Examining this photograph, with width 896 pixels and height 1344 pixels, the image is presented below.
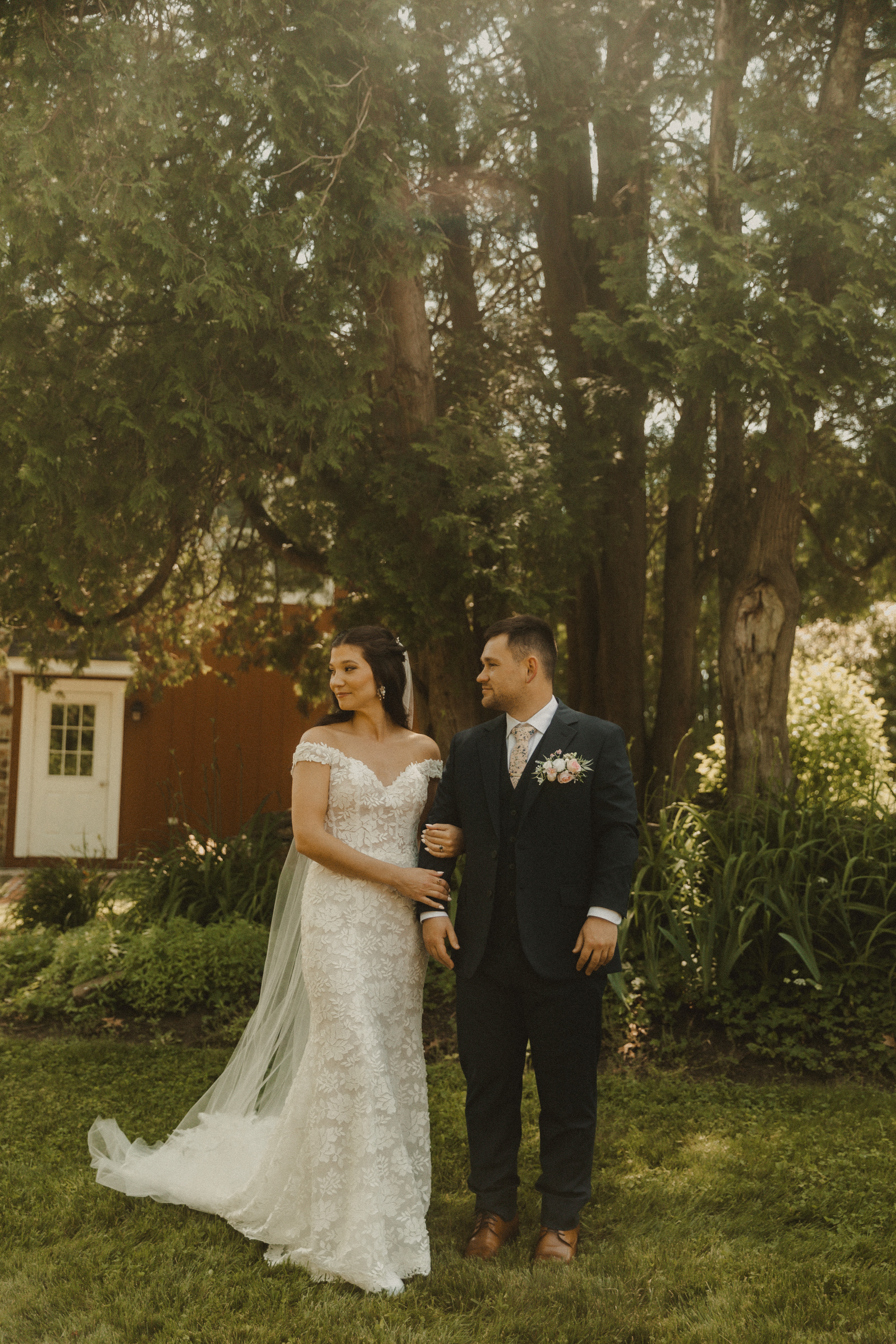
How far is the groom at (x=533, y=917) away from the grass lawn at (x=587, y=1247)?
27 centimetres

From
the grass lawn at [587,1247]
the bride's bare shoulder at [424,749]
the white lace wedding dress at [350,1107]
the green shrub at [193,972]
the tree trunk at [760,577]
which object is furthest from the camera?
the tree trunk at [760,577]

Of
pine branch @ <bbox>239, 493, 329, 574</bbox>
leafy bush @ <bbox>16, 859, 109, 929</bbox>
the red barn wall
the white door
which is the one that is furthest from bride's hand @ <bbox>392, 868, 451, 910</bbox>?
the white door

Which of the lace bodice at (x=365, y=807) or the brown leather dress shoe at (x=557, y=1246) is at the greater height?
the lace bodice at (x=365, y=807)

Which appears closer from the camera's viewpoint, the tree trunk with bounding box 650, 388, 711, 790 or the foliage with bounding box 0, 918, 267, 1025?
Result: the foliage with bounding box 0, 918, 267, 1025

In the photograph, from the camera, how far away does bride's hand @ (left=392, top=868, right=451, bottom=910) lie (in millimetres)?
3453

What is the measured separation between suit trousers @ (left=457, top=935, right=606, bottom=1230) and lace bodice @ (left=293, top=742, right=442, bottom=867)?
48 centimetres

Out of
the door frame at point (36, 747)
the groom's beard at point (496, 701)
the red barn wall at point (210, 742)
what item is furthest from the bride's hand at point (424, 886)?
the door frame at point (36, 747)

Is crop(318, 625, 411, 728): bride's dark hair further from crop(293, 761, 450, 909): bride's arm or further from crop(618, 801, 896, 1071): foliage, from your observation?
crop(618, 801, 896, 1071): foliage

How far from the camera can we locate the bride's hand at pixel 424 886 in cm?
345

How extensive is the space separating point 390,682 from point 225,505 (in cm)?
510

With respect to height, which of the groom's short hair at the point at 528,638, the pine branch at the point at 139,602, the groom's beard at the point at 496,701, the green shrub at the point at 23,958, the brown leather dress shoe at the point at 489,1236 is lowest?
the brown leather dress shoe at the point at 489,1236

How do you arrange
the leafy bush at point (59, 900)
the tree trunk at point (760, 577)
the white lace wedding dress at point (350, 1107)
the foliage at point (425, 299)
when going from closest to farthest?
the white lace wedding dress at point (350, 1107)
the foliage at point (425, 299)
the tree trunk at point (760, 577)
the leafy bush at point (59, 900)

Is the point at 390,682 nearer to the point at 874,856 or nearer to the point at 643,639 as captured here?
the point at 874,856

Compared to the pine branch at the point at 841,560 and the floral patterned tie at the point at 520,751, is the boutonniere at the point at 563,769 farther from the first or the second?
the pine branch at the point at 841,560
